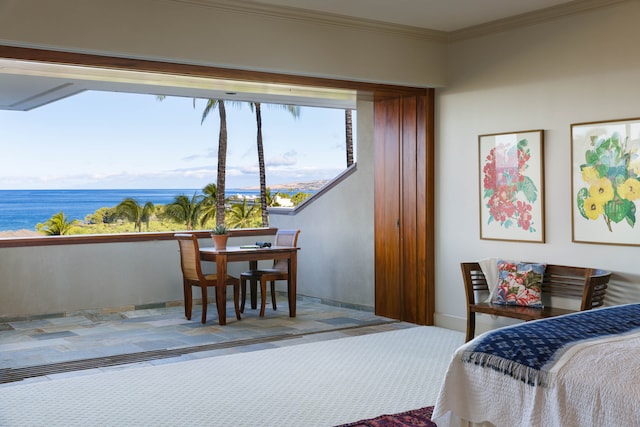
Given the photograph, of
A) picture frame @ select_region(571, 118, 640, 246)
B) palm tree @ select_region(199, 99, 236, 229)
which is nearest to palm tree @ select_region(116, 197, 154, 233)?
palm tree @ select_region(199, 99, 236, 229)

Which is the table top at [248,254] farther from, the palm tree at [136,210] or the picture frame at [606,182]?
the palm tree at [136,210]

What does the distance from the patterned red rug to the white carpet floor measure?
0.10m

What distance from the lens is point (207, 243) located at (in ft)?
27.6

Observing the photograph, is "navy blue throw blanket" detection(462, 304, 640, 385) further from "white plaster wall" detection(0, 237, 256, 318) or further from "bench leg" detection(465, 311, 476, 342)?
"white plaster wall" detection(0, 237, 256, 318)

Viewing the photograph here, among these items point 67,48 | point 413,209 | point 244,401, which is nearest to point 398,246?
point 413,209

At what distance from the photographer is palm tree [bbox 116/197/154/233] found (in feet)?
75.5

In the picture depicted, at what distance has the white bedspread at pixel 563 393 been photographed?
105 inches

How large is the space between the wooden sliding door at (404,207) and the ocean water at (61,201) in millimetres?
16325

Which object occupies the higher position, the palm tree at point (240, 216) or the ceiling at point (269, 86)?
the ceiling at point (269, 86)

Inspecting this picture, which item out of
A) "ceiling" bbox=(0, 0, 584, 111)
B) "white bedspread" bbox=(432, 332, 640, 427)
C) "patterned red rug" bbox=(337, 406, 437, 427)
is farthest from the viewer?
"ceiling" bbox=(0, 0, 584, 111)

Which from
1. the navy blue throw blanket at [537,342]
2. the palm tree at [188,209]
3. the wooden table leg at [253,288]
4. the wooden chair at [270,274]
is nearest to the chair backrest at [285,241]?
the wooden chair at [270,274]

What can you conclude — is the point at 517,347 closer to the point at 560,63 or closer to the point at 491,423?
the point at 491,423

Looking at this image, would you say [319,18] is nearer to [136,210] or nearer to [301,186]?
[301,186]

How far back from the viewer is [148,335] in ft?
21.1
